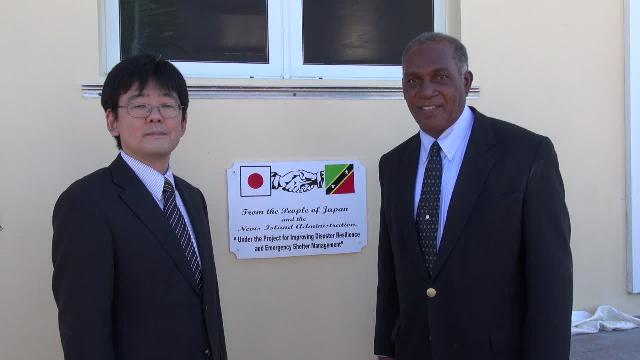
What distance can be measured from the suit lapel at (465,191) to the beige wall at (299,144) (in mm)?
1481

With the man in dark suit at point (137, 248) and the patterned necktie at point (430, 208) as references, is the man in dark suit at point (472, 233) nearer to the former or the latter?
the patterned necktie at point (430, 208)

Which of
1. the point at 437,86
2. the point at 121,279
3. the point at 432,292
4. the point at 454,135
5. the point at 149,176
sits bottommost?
the point at 432,292

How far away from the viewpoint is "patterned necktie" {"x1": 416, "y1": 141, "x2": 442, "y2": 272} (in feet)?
7.25

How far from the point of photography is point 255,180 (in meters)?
3.46

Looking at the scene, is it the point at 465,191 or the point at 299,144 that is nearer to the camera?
the point at 465,191

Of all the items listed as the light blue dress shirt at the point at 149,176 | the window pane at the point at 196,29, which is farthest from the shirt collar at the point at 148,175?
the window pane at the point at 196,29

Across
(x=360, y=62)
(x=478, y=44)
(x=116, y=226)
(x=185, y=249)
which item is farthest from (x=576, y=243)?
(x=116, y=226)

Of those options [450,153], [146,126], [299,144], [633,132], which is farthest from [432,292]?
[633,132]

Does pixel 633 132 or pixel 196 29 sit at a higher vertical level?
pixel 196 29

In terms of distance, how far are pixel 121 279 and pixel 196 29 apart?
6.57ft

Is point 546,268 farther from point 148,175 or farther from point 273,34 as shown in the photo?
point 273,34

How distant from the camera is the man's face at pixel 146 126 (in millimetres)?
2098

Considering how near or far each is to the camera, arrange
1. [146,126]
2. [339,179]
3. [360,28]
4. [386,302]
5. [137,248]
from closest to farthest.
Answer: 1. [137,248]
2. [146,126]
3. [386,302]
4. [339,179]
5. [360,28]

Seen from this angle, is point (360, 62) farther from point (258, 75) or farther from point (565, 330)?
point (565, 330)
